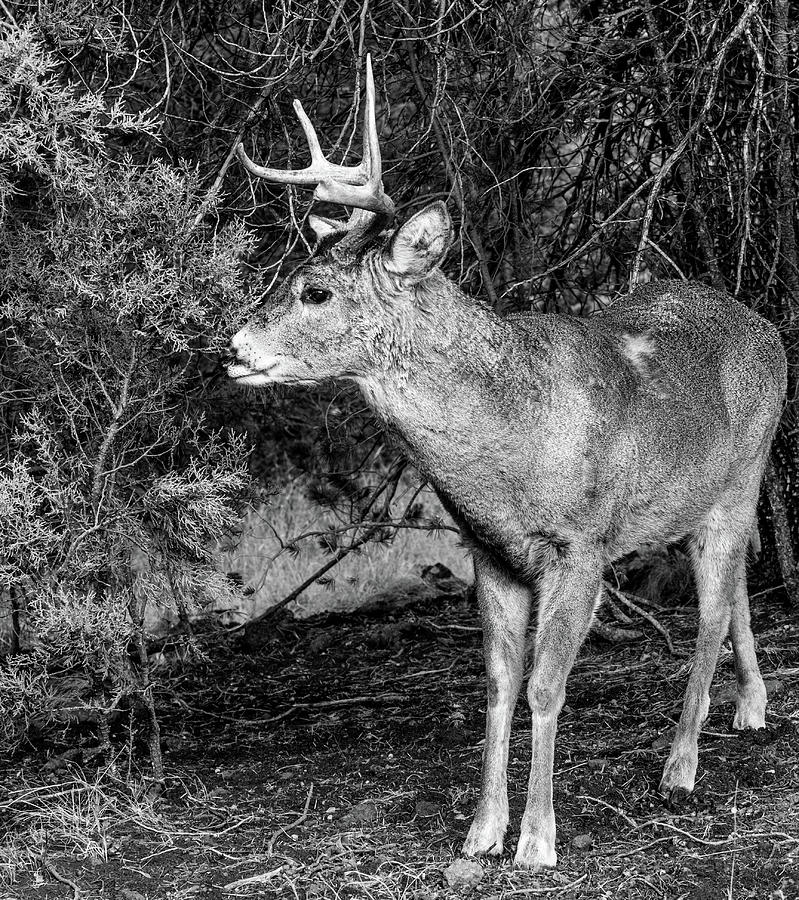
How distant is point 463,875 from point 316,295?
7.68 feet

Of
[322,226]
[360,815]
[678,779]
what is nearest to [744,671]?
[678,779]

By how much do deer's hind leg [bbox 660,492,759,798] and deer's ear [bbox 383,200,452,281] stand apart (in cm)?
207

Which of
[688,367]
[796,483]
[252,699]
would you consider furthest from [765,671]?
[252,699]

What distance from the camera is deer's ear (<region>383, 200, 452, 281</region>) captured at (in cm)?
526

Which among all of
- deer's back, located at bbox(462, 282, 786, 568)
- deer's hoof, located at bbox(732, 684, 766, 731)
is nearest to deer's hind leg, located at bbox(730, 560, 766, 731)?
deer's hoof, located at bbox(732, 684, 766, 731)

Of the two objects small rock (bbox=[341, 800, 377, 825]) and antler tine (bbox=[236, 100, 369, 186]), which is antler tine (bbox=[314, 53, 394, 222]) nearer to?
antler tine (bbox=[236, 100, 369, 186])

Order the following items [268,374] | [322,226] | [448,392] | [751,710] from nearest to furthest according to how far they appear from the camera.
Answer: [448,392]
[268,374]
[322,226]
[751,710]

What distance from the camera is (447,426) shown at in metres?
5.40

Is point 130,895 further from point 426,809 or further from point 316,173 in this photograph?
point 316,173

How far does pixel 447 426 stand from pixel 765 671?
2880 mm

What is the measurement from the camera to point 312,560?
34.1 feet

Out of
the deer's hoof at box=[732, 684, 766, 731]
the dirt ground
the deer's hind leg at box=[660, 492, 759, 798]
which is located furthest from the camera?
the deer's hoof at box=[732, 684, 766, 731]

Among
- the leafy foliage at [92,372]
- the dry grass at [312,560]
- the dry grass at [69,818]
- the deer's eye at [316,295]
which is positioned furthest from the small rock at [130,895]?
the dry grass at [312,560]

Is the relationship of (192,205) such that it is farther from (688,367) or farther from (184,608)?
(688,367)
